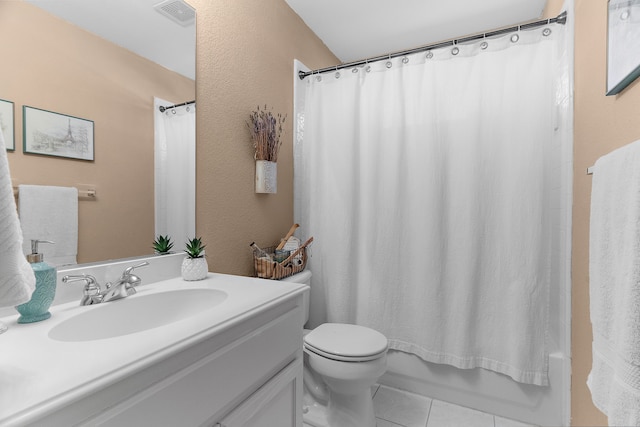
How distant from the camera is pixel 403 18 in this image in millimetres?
2104

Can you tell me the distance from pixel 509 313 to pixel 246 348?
1412 mm

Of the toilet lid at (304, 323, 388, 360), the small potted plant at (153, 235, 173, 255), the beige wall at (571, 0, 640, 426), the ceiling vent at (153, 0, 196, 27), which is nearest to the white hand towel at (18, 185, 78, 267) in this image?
the small potted plant at (153, 235, 173, 255)

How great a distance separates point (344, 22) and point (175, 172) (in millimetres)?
1672

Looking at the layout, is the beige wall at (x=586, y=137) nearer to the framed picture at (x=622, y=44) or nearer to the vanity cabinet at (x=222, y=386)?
the framed picture at (x=622, y=44)

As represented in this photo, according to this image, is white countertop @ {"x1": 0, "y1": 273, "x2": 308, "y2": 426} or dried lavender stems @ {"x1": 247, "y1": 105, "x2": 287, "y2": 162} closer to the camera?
white countertop @ {"x1": 0, "y1": 273, "x2": 308, "y2": 426}

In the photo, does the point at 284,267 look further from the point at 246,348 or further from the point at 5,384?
the point at 5,384

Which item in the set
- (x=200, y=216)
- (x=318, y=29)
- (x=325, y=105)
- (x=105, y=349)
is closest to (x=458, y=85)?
(x=325, y=105)

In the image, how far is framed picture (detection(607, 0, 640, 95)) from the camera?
802mm

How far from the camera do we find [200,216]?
1354 mm

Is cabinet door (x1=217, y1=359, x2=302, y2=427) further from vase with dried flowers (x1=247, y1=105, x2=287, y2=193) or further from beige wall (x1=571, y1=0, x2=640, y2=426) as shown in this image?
beige wall (x1=571, y1=0, x2=640, y2=426)

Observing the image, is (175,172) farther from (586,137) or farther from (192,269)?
(586,137)

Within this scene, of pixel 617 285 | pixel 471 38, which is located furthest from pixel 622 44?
pixel 471 38

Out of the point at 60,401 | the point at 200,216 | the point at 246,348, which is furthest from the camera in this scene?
the point at 200,216

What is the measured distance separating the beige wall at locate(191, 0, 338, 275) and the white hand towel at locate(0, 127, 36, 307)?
908 millimetres
